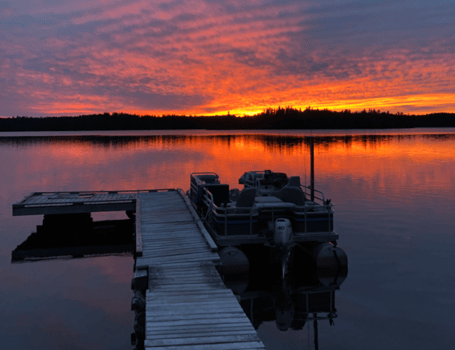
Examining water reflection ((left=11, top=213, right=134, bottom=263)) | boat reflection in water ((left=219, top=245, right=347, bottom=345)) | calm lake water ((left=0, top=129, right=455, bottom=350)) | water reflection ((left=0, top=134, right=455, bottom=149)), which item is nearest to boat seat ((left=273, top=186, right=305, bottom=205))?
boat reflection in water ((left=219, top=245, right=347, bottom=345))

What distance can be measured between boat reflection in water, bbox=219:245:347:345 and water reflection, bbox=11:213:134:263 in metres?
7.01

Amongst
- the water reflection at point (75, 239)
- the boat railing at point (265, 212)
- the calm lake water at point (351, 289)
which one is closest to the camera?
the calm lake water at point (351, 289)

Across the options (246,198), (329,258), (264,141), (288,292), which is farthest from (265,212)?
(264,141)

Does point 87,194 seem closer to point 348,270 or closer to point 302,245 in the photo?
point 302,245

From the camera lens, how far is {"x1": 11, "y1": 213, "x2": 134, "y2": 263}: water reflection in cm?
2000

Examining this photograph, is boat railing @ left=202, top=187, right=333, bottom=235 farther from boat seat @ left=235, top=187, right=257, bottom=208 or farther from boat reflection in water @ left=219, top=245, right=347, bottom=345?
boat reflection in water @ left=219, top=245, right=347, bottom=345

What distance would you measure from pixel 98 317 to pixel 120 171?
1763 inches

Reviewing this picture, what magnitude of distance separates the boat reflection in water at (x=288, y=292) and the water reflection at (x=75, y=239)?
7008 mm

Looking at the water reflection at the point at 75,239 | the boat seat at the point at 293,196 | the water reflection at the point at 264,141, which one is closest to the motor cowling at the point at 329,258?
the boat seat at the point at 293,196

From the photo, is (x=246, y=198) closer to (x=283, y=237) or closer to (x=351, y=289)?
(x=283, y=237)

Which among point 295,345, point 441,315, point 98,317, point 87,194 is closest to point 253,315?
point 295,345

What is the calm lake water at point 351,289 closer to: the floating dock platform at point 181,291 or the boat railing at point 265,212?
the floating dock platform at point 181,291

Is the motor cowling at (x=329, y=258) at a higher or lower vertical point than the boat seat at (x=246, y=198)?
lower

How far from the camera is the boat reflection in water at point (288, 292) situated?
13125 millimetres
